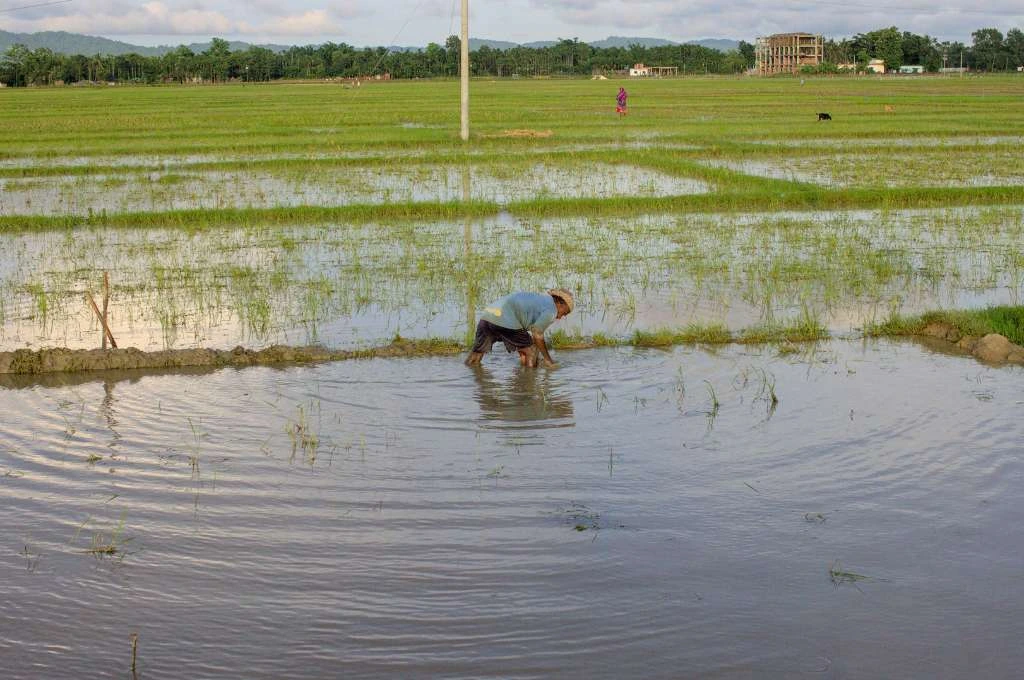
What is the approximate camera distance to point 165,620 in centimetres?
310

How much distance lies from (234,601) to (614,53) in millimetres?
96998

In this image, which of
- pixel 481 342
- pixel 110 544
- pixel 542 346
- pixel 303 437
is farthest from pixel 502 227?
pixel 110 544

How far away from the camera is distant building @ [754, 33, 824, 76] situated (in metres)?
98.0

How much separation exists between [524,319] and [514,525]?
189 centimetres

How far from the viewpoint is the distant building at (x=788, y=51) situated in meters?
98.0

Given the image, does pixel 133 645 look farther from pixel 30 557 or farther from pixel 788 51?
pixel 788 51

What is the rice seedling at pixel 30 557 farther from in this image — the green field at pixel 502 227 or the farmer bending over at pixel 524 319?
the green field at pixel 502 227

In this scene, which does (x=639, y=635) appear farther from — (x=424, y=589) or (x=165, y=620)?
(x=165, y=620)

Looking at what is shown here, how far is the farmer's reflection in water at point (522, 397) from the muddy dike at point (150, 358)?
0.80m

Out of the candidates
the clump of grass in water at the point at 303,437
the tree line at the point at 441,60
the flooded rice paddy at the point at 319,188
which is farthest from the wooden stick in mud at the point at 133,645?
the tree line at the point at 441,60

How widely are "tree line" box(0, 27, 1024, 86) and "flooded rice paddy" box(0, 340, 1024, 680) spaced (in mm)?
62426

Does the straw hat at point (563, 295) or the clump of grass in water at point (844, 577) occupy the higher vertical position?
the straw hat at point (563, 295)

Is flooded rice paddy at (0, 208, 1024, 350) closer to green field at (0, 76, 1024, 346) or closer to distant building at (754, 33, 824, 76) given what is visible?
green field at (0, 76, 1024, 346)

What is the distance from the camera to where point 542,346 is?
5637 mm
